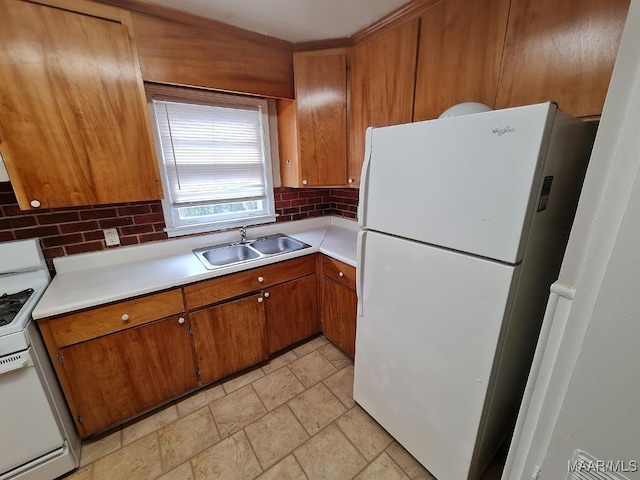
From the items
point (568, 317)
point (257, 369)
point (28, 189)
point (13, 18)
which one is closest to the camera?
point (568, 317)

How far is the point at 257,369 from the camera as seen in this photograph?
197 cm

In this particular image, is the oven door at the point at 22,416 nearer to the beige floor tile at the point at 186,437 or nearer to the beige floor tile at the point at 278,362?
the beige floor tile at the point at 186,437

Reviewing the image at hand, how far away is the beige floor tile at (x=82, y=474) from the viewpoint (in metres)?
1.31

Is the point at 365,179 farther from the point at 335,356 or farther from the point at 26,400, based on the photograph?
the point at 26,400

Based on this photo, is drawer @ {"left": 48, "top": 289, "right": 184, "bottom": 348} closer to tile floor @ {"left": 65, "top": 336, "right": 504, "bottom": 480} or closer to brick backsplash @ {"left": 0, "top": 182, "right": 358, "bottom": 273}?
brick backsplash @ {"left": 0, "top": 182, "right": 358, "bottom": 273}

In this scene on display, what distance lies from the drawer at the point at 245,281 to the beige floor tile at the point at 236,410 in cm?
66

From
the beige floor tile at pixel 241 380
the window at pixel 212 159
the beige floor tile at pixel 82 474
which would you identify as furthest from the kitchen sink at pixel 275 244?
the beige floor tile at pixel 82 474

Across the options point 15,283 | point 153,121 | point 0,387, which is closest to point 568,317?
point 0,387

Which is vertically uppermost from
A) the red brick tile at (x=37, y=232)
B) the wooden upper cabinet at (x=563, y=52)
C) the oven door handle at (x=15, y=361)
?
the wooden upper cabinet at (x=563, y=52)

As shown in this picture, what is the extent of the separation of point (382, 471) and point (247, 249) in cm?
162

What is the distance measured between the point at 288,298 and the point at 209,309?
56 cm

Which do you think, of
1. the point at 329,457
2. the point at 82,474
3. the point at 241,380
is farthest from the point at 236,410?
the point at 82,474

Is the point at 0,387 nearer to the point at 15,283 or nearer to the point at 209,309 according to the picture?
the point at 15,283

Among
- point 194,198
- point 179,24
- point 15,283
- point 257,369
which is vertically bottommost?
point 257,369
